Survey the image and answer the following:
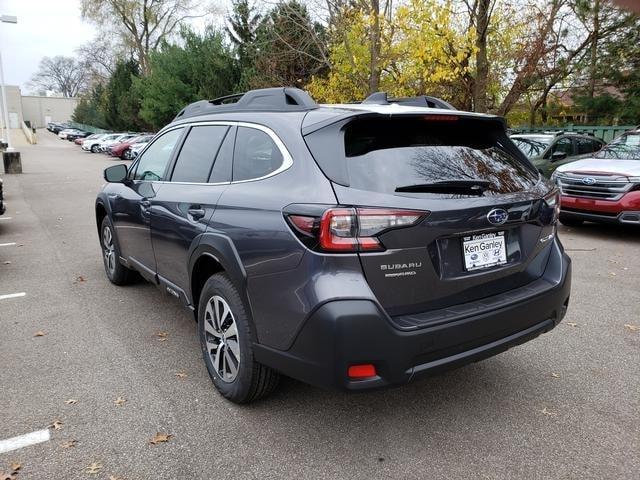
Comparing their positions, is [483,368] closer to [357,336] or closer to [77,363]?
[357,336]

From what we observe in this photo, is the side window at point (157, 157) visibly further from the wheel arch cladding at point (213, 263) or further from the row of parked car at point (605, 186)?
the row of parked car at point (605, 186)

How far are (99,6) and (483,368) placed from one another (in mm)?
49476

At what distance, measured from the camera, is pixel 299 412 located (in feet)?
10.1

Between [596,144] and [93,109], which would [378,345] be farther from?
[93,109]

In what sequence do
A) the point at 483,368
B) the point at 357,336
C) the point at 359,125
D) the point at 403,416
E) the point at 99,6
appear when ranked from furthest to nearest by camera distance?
Answer: the point at 99,6, the point at 483,368, the point at 403,416, the point at 359,125, the point at 357,336

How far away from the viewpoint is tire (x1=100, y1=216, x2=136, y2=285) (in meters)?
5.27

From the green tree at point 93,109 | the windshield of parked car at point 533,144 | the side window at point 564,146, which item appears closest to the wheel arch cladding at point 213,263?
the windshield of parked car at point 533,144

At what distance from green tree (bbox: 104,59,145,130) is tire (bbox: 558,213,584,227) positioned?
41.4 meters

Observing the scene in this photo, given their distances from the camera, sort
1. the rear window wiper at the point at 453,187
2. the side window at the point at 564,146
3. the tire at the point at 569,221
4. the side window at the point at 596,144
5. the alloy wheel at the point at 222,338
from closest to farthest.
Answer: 1. the rear window wiper at the point at 453,187
2. the alloy wheel at the point at 222,338
3. the tire at the point at 569,221
4. the side window at the point at 564,146
5. the side window at the point at 596,144

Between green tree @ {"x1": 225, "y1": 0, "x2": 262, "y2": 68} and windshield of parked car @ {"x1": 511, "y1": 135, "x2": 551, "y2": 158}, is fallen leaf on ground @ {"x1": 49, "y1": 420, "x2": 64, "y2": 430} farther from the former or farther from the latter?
green tree @ {"x1": 225, "y1": 0, "x2": 262, "y2": 68}

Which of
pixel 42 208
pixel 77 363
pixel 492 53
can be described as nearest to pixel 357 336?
pixel 77 363

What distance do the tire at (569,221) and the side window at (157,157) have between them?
21.4 ft

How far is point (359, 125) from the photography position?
2.65m

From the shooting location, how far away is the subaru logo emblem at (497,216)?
2.66 m
